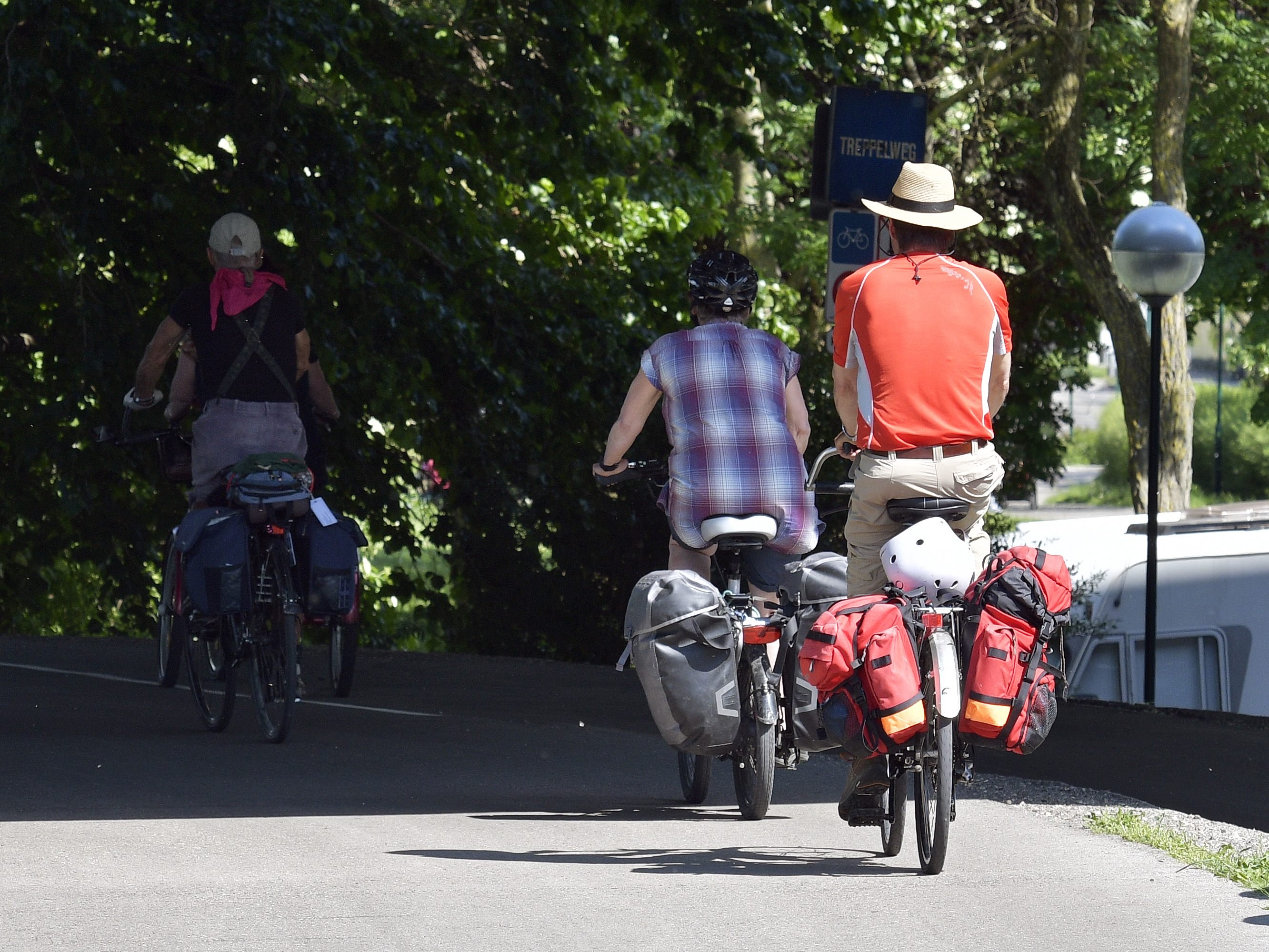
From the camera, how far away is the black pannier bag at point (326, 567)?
8.38m

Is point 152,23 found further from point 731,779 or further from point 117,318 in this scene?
point 731,779

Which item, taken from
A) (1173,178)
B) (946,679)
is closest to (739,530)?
(946,679)

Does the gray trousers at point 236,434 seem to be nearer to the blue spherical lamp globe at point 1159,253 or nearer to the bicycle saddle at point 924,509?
the bicycle saddle at point 924,509

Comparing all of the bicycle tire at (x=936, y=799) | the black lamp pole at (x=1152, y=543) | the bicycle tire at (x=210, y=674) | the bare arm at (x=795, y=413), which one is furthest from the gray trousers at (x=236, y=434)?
the black lamp pole at (x=1152, y=543)

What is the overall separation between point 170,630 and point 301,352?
186 centimetres

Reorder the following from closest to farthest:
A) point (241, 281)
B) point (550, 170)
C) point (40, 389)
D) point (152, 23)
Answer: point (241, 281) → point (152, 23) → point (40, 389) → point (550, 170)

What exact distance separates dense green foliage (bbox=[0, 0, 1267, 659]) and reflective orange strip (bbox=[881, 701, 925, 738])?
6096mm

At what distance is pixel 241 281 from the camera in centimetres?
851

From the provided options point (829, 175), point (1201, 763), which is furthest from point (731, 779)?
point (829, 175)

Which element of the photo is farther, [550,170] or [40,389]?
[550,170]

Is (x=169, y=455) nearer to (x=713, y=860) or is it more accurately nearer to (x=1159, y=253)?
(x=713, y=860)

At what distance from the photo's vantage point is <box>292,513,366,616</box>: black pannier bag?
8383 millimetres

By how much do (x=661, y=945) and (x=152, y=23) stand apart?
736 centimetres

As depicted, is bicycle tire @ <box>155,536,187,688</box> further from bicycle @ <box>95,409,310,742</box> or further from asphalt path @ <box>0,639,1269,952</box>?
asphalt path @ <box>0,639,1269,952</box>
